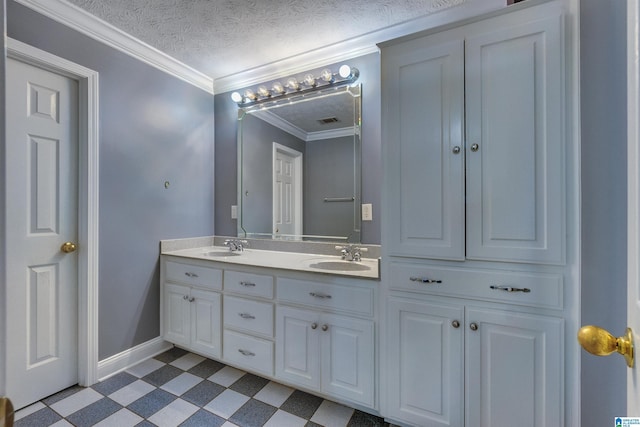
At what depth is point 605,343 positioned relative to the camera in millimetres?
457

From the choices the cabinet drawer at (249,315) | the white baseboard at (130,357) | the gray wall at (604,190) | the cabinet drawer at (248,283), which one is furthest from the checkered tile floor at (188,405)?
the gray wall at (604,190)

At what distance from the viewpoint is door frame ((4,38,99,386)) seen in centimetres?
180

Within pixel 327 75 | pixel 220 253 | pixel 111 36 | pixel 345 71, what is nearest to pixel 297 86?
pixel 327 75

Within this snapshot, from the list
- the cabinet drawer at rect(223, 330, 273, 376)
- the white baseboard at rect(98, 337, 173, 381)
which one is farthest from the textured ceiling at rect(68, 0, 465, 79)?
the white baseboard at rect(98, 337, 173, 381)

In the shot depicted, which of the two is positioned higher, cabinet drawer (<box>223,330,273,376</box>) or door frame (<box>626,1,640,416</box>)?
door frame (<box>626,1,640,416</box>)

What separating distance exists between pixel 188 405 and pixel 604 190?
2.10m

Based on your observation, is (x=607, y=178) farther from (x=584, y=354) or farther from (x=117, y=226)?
(x=117, y=226)

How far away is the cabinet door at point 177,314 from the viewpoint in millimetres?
2117

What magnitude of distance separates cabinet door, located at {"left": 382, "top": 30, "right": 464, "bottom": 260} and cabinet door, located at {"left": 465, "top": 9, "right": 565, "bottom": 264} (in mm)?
53

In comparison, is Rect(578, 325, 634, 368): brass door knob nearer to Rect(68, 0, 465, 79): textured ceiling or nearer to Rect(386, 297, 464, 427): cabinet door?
Rect(386, 297, 464, 427): cabinet door

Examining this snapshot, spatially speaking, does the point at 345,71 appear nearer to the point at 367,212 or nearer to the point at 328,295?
the point at 367,212

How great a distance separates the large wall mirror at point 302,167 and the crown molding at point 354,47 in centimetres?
23

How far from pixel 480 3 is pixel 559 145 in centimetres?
114

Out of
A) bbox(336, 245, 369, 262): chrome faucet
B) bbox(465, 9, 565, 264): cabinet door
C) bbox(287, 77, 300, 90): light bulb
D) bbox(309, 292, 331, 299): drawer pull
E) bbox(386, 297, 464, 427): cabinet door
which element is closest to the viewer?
bbox(465, 9, 565, 264): cabinet door
